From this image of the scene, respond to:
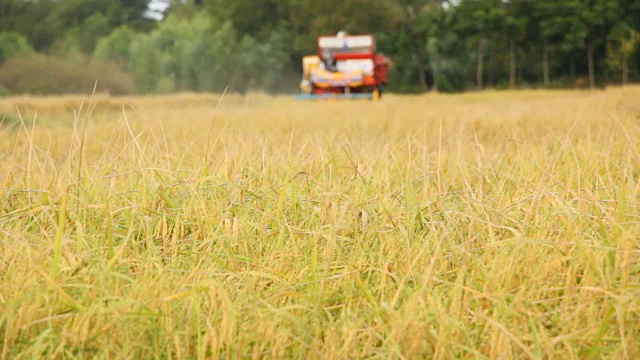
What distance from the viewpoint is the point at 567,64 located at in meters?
37.1

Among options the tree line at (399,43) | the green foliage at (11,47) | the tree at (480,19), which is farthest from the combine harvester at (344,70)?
the tree at (480,19)

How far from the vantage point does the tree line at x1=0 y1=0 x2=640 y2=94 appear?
27516mm

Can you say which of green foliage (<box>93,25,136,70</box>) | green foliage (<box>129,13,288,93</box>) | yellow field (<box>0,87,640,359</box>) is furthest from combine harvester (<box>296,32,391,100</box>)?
yellow field (<box>0,87,640,359</box>)

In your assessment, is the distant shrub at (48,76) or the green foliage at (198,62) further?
the green foliage at (198,62)

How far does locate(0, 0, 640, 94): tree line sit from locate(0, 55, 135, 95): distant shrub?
3165 mm

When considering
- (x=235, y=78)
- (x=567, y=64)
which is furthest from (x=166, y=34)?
(x=567, y=64)

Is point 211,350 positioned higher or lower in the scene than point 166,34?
lower

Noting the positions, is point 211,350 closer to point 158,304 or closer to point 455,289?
point 158,304

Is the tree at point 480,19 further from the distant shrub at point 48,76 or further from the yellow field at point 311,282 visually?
the yellow field at point 311,282

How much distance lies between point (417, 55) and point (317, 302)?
119ft

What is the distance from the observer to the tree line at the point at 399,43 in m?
27.5

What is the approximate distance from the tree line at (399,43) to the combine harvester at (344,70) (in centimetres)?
780

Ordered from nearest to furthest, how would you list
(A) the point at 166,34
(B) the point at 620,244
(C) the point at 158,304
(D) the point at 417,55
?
(C) the point at 158,304 → (B) the point at 620,244 → (A) the point at 166,34 → (D) the point at 417,55

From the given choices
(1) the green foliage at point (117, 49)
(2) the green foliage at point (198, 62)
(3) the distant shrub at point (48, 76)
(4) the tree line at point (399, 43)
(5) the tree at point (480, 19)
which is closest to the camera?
(3) the distant shrub at point (48, 76)
